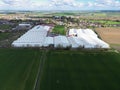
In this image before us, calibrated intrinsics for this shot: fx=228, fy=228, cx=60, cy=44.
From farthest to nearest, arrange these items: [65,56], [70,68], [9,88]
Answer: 1. [65,56]
2. [70,68]
3. [9,88]

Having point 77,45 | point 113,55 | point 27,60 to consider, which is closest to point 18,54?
point 27,60

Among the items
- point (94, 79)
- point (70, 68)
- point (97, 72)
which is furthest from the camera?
point (70, 68)

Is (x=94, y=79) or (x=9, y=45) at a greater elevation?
(x=94, y=79)

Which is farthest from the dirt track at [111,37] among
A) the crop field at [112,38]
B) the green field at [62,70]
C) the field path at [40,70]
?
the field path at [40,70]

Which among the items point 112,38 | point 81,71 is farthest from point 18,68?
point 112,38

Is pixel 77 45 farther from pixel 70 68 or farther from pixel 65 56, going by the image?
pixel 70 68

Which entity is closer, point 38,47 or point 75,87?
point 75,87
